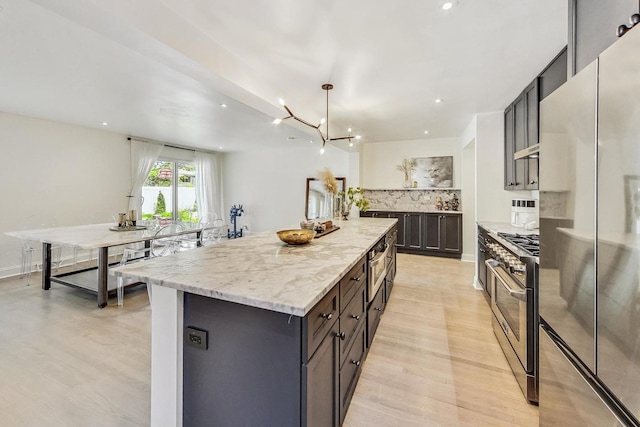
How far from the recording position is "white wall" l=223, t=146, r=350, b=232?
A: 23.8 feet

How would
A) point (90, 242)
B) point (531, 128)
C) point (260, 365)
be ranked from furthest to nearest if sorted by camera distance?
1. point (90, 242)
2. point (531, 128)
3. point (260, 365)

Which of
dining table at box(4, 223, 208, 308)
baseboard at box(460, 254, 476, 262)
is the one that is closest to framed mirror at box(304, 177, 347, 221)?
baseboard at box(460, 254, 476, 262)

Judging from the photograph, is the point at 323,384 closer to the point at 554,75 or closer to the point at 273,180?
the point at 554,75

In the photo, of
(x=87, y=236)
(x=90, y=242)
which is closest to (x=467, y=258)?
(x=90, y=242)

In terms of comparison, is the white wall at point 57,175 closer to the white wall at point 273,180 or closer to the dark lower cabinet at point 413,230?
the white wall at point 273,180

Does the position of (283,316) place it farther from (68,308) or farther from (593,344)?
(68,308)

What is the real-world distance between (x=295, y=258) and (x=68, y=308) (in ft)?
10.4

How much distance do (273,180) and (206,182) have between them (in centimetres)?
192

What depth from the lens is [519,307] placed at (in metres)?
1.89

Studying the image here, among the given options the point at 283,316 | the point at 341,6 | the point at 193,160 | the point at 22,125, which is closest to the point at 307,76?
the point at 341,6

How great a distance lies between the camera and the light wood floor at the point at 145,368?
1.70 m

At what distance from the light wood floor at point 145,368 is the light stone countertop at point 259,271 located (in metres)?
0.98

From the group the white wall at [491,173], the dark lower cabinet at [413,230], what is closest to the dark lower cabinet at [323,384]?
the white wall at [491,173]

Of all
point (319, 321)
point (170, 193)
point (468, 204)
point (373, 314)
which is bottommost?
point (373, 314)
